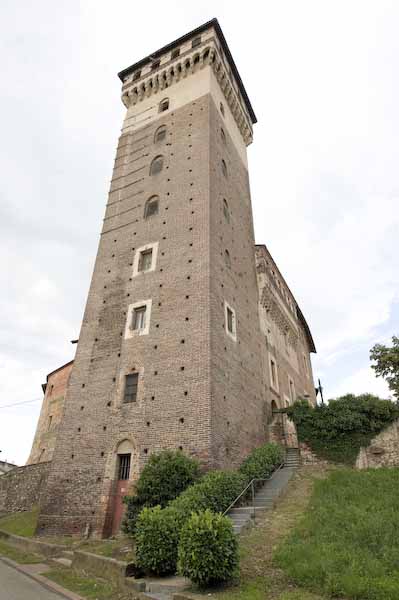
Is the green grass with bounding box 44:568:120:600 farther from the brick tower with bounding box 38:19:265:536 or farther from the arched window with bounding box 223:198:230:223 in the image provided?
the arched window with bounding box 223:198:230:223

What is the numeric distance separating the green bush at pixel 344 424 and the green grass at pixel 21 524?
1342 centimetres

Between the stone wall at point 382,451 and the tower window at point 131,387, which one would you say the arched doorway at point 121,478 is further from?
the stone wall at point 382,451

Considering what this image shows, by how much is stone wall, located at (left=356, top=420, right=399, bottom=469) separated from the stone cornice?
25.3 meters

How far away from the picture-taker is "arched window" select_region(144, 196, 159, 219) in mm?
22312

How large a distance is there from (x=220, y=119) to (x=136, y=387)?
19964mm

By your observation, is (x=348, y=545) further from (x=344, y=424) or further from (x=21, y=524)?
(x=21, y=524)

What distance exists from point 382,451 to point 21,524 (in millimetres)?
17477

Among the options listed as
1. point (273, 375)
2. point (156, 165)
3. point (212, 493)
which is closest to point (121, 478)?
point (212, 493)

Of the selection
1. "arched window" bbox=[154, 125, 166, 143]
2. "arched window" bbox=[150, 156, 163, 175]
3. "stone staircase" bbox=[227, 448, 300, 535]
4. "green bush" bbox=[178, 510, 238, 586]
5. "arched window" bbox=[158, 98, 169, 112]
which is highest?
"arched window" bbox=[158, 98, 169, 112]

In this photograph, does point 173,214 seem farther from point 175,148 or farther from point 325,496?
point 325,496

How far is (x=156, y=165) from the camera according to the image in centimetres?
2458

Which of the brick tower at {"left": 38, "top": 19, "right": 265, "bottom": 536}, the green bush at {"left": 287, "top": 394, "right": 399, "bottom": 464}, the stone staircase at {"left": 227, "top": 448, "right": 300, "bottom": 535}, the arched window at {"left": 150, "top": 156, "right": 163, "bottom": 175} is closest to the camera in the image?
the stone staircase at {"left": 227, "top": 448, "right": 300, "bottom": 535}

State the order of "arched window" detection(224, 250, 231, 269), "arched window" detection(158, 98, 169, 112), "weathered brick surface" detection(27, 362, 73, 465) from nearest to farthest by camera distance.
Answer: "arched window" detection(224, 250, 231, 269)
"arched window" detection(158, 98, 169, 112)
"weathered brick surface" detection(27, 362, 73, 465)

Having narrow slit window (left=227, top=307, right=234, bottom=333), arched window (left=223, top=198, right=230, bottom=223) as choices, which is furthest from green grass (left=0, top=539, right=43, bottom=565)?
arched window (left=223, top=198, right=230, bottom=223)
